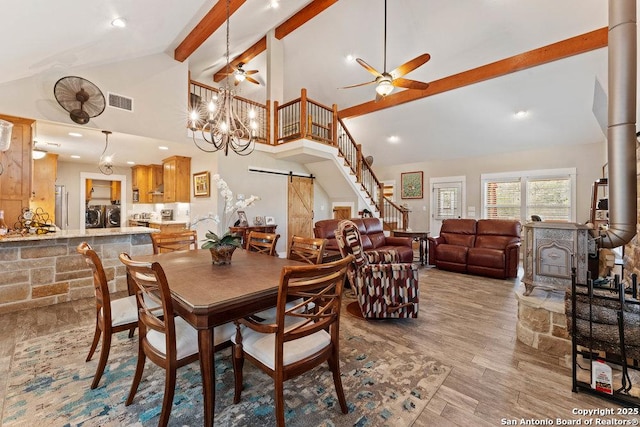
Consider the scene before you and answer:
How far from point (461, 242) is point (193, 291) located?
5065 mm

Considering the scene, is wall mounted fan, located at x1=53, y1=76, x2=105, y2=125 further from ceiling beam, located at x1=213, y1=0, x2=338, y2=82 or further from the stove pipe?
the stove pipe

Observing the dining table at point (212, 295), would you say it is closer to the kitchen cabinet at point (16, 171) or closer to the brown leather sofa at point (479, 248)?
the kitchen cabinet at point (16, 171)

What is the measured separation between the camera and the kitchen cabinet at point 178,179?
5.88 metres

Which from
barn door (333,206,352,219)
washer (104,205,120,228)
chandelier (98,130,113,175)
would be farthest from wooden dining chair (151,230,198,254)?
washer (104,205,120,228)

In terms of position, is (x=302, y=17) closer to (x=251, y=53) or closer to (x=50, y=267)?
(x=251, y=53)

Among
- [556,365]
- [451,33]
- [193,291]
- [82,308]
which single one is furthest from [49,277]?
[451,33]

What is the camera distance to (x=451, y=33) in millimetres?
5223

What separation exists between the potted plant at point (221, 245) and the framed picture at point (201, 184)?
11.7 ft

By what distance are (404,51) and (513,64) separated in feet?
6.79

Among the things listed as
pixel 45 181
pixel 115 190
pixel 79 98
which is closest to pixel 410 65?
pixel 79 98

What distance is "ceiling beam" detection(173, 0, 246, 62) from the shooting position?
12.3ft

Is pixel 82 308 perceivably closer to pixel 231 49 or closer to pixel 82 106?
A: pixel 82 106

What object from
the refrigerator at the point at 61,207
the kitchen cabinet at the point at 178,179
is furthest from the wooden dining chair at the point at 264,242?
the refrigerator at the point at 61,207

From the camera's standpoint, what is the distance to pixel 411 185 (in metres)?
8.89
